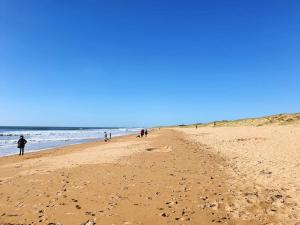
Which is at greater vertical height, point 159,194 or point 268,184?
point 268,184

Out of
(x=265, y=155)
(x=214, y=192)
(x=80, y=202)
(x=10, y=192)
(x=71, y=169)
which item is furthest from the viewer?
(x=265, y=155)

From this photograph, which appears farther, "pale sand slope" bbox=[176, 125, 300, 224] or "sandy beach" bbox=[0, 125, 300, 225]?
"pale sand slope" bbox=[176, 125, 300, 224]

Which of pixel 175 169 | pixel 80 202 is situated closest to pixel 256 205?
pixel 80 202

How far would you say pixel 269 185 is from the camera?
438 inches

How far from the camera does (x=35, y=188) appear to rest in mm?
12227

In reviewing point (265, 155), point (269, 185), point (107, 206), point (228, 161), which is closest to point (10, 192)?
point (107, 206)

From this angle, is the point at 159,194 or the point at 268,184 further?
the point at 268,184

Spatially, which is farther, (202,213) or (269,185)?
(269,185)

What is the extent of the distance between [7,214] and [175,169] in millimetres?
8833

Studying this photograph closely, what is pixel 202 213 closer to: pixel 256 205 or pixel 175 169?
pixel 256 205

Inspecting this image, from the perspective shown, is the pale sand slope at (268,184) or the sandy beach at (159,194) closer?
the sandy beach at (159,194)

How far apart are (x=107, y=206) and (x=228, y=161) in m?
10.3

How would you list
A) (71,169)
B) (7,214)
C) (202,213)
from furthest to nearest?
(71,169), (7,214), (202,213)

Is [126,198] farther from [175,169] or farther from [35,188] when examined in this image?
[175,169]
